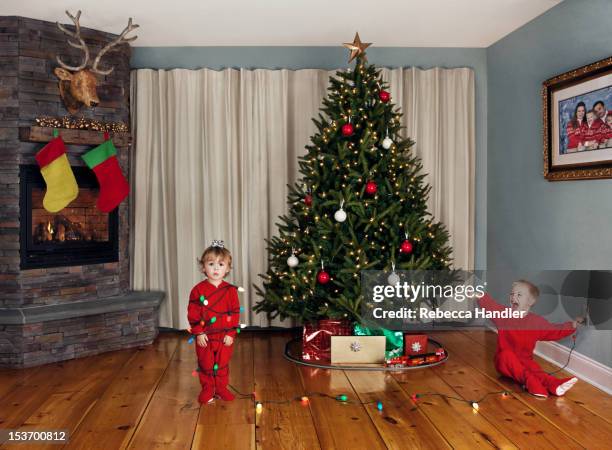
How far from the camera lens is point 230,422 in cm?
300

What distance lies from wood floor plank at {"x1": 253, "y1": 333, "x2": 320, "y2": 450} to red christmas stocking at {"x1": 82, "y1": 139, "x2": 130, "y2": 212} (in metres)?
1.54

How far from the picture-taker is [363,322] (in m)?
4.10

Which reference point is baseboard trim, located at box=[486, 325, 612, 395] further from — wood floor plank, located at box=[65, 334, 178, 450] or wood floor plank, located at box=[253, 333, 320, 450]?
wood floor plank, located at box=[65, 334, 178, 450]

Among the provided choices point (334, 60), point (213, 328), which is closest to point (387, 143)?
point (334, 60)

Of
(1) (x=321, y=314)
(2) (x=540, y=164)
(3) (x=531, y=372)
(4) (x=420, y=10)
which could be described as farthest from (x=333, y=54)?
(3) (x=531, y=372)

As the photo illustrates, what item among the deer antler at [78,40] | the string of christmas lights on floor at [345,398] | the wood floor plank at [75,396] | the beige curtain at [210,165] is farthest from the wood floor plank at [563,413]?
the deer antler at [78,40]

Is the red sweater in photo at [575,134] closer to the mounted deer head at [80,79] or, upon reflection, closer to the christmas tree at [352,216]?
the christmas tree at [352,216]

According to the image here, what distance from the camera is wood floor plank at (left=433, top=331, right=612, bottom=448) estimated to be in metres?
2.80

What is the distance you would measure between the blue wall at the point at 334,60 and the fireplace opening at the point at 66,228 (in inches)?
49.6

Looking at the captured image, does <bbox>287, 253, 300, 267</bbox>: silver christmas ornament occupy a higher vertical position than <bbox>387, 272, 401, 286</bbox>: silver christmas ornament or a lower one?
higher

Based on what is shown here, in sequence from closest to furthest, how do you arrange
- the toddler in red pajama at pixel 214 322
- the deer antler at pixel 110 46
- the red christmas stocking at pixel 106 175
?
1. the toddler in red pajama at pixel 214 322
2. the deer antler at pixel 110 46
3. the red christmas stocking at pixel 106 175

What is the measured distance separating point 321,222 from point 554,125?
5.51 ft

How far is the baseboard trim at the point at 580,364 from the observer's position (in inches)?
139

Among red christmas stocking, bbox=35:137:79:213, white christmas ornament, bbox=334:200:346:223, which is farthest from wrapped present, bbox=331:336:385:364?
red christmas stocking, bbox=35:137:79:213
